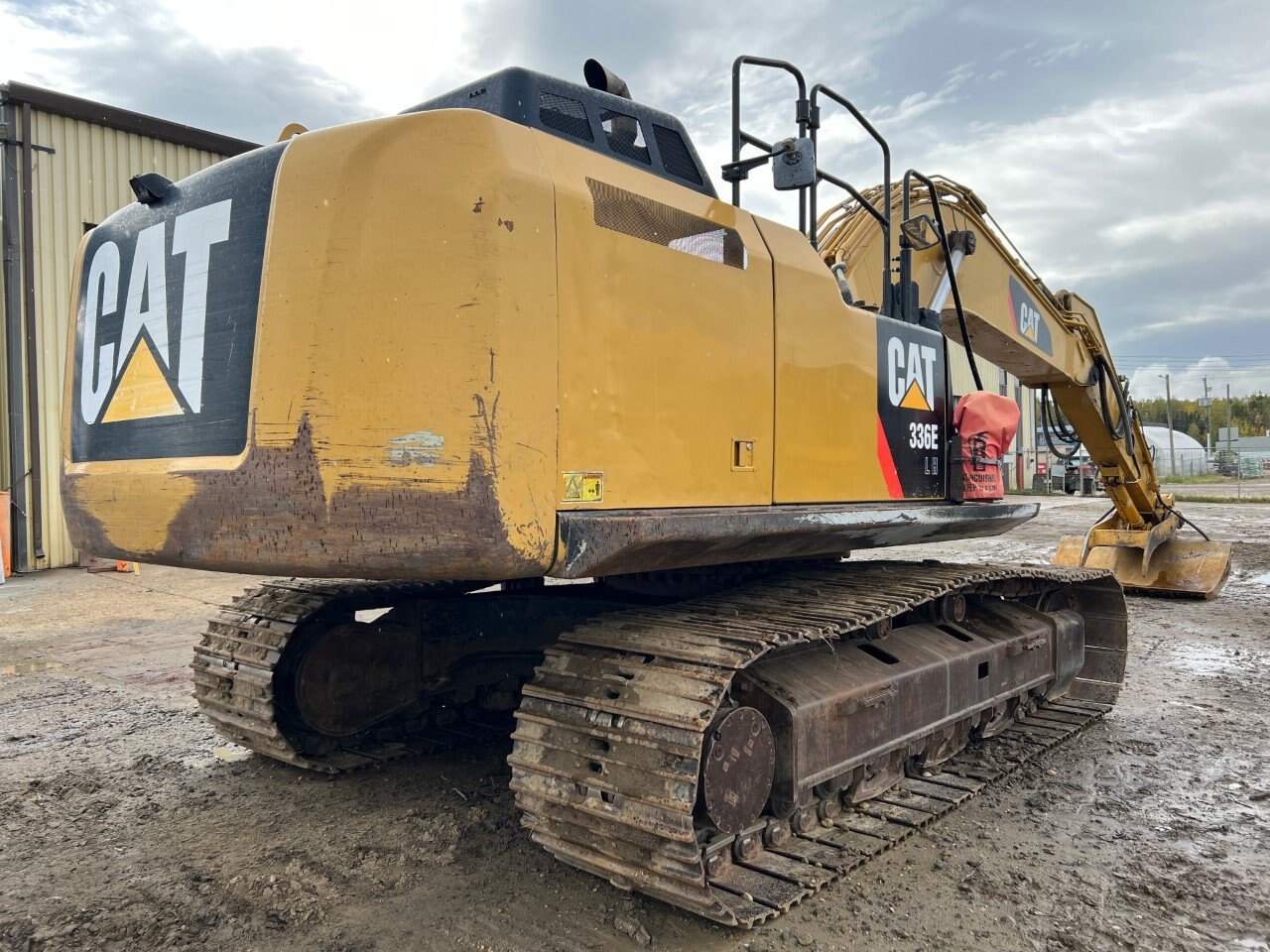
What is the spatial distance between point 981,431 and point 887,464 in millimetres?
685

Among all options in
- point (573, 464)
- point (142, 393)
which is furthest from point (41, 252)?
point (573, 464)

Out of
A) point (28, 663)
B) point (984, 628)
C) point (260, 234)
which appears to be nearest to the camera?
point (260, 234)

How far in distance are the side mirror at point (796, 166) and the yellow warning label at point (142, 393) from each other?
2246mm

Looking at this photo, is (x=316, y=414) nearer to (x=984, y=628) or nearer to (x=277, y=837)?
(x=277, y=837)

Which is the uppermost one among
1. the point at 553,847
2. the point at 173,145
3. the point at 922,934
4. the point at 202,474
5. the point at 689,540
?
the point at 173,145

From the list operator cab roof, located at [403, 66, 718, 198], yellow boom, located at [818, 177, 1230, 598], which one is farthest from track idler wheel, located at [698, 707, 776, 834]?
yellow boom, located at [818, 177, 1230, 598]

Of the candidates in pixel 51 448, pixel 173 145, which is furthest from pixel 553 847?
pixel 173 145

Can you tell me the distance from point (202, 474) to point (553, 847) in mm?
1576

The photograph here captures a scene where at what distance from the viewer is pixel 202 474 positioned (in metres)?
2.87

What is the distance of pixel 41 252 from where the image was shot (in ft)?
41.4

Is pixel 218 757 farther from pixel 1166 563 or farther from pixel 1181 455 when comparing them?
pixel 1181 455

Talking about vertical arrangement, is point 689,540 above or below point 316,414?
below

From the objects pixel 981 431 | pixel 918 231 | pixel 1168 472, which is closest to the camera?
pixel 981 431

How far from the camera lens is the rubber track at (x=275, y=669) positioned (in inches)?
162
